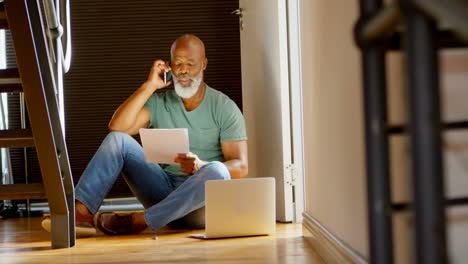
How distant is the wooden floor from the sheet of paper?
0.34 meters

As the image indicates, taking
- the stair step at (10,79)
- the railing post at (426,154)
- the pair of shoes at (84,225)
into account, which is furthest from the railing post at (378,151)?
the pair of shoes at (84,225)

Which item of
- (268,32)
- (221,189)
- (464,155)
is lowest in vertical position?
(221,189)

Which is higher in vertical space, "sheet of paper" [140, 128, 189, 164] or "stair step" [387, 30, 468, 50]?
"stair step" [387, 30, 468, 50]

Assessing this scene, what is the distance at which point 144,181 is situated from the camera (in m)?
2.62

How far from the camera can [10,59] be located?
421 cm

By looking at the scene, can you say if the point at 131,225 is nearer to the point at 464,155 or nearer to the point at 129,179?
the point at 129,179

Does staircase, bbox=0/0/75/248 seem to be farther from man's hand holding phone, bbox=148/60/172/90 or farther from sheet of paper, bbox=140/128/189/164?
man's hand holding phone, bbox=148/60/172/90

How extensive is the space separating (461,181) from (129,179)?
208 centimetres

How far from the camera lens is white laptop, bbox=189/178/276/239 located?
221 centimetres

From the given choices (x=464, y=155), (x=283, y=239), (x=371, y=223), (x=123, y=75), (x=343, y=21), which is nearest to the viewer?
(x=371, y=223)

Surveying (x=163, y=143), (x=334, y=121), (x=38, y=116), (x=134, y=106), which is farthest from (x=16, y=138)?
(x=334, y=121)

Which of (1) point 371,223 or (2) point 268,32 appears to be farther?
(2) point 268,32

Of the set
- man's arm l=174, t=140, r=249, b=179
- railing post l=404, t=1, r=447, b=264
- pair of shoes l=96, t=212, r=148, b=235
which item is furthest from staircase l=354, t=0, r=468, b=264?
pair of shoes l=96, t=212, r=148, b=235

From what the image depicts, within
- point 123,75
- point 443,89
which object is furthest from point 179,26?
point 443,89
